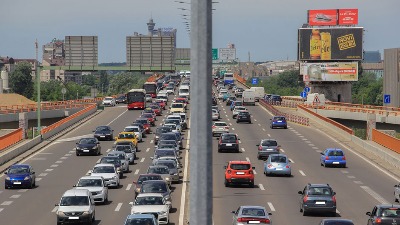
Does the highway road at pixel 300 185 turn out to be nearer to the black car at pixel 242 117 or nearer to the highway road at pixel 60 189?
the highway road at pixel 60 189

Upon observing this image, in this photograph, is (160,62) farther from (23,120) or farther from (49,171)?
(49,171)

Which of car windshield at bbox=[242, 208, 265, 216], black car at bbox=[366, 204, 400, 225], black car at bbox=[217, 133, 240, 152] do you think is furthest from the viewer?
black car at bbox=[217, 133, 240, 152]

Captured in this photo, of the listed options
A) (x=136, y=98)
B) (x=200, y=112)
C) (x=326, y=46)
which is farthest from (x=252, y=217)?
(x=326, y=46)

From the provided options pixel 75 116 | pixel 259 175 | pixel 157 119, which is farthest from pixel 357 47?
pixel 259 175

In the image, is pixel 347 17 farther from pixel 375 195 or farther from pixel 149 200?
pixel 149 200

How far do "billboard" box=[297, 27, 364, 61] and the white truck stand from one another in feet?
32.8

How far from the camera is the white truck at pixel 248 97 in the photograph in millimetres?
126750

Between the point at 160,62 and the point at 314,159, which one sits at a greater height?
the point at 160,62

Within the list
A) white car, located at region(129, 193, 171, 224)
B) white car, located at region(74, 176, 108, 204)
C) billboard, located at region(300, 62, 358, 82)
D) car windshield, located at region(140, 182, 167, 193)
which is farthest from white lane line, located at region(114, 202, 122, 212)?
billboard, located at region(300, 62, 358, 82)

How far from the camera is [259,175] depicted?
52.8 m

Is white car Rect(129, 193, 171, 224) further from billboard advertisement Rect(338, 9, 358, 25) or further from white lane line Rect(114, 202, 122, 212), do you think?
billboard advertisement Rect(338, 9, 358, 25)

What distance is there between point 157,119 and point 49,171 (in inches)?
1789

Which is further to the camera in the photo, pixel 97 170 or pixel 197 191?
pixel 97 170

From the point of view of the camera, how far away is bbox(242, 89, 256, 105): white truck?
4990 inches
